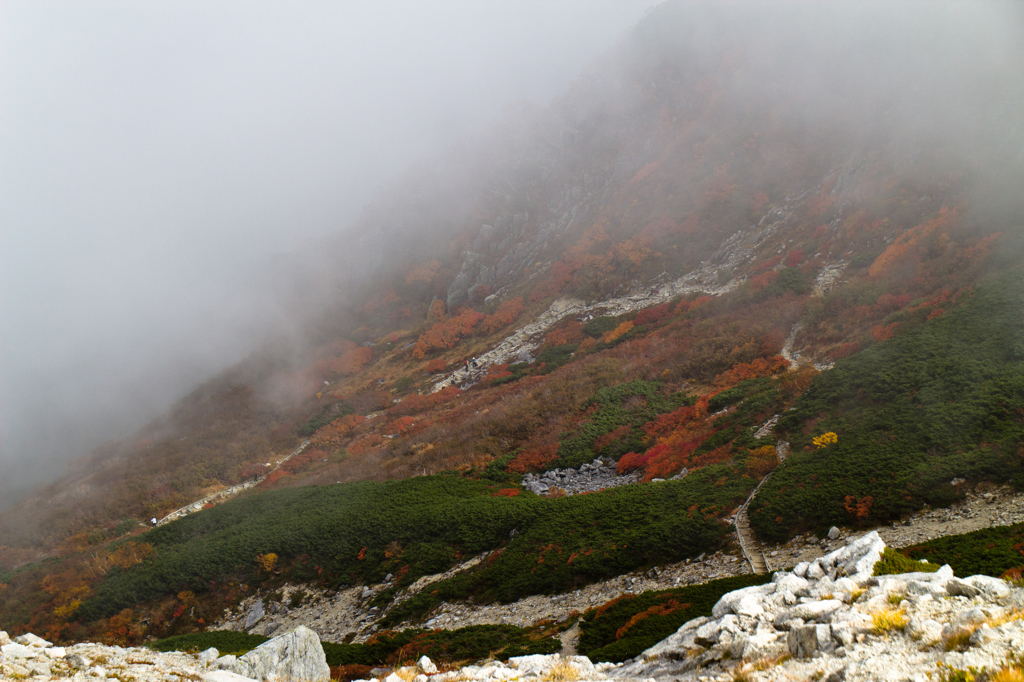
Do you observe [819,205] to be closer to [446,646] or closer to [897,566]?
[897,566]

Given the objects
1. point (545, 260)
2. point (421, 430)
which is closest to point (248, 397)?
point (421, 430)

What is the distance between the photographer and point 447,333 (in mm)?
59344

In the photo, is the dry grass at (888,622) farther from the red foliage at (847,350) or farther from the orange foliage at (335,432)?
the orange foliage at (335,432)

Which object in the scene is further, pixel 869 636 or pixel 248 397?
pixel 248 397

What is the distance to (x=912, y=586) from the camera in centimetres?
547

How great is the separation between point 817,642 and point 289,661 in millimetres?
9065

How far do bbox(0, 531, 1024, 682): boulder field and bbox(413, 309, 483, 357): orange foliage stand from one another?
4980 centimetres

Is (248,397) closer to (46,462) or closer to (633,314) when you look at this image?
(46,462)

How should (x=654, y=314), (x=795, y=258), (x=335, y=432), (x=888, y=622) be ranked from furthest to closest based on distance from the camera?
(x=654, y=314)
(x=335, y=432)
(x=795, y=258)
(x=888, y=622)

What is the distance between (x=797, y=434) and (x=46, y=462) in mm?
82604

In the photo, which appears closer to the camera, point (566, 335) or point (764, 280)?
point (764, 280)

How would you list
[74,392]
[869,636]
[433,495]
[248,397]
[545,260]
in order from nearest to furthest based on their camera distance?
[869,636] → [433,495] → [248,397] → [545,260] → [74,392]

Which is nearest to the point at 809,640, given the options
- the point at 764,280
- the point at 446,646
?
the point at 446,646

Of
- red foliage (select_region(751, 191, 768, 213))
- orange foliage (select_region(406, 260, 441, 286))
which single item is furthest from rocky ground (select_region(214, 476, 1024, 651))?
orange foliage (select_region(406, 260, 441, 286))
